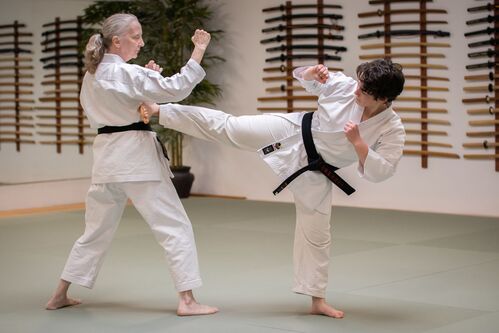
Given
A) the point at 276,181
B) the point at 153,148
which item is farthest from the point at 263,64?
Result: the point at 153,148

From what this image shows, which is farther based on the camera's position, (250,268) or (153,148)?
(250,268)

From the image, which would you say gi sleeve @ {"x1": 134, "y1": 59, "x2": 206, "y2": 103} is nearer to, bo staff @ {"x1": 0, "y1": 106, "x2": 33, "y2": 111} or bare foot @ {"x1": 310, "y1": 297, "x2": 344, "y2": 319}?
bare foot @ {"x1": 310, "y1": 297, "x2": 344, "y2": 319}

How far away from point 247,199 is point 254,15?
5.84 ft

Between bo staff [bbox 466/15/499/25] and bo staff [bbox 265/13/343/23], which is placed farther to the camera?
bo staff [bbox 265/13/343/23]

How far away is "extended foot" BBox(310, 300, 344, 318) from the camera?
3.87 metres

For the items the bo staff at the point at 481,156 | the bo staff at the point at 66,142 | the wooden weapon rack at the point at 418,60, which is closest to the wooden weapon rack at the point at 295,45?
→ the wooden weapon rack at the point at 418,60

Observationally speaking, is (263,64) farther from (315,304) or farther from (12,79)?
(315,304)

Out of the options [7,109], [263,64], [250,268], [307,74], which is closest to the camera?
[307,74]

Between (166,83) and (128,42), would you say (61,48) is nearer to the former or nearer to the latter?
(128,42)

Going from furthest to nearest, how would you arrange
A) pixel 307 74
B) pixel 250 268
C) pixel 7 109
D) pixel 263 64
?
pixel 263 64, pixel 7 109, pixel 250 268, pixel 307 74

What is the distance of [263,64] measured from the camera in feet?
28.5

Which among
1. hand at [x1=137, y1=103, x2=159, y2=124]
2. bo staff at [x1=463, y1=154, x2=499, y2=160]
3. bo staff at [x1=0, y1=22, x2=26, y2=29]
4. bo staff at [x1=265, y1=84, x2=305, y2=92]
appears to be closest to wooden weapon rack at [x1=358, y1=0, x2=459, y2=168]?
bo staff at [x1=463, y1=154, x2=499, y2=160]

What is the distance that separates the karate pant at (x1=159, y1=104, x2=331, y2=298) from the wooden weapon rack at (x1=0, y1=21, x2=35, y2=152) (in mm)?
4636

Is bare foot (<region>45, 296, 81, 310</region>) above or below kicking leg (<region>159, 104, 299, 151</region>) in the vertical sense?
below
